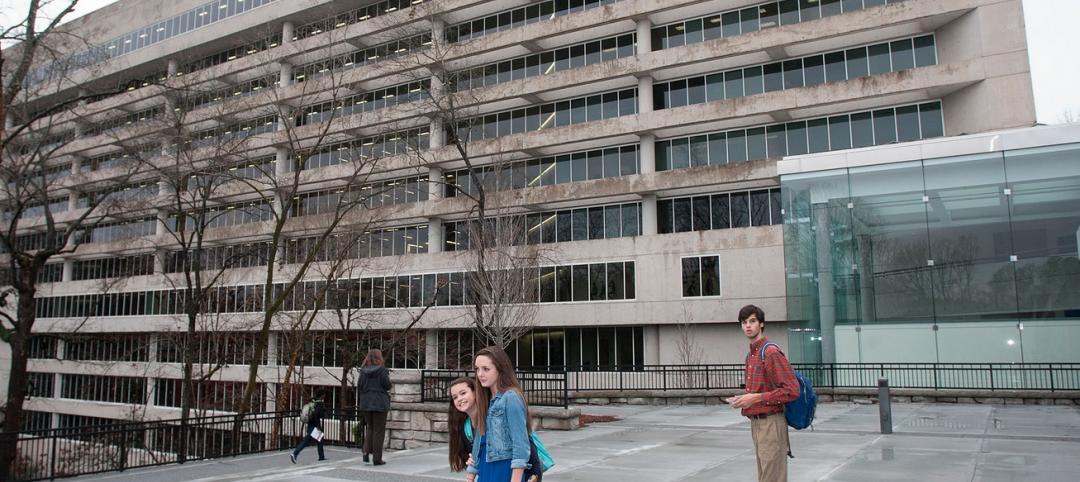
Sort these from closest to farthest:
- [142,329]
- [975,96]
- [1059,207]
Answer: [1059,207] → [975,96] → [142,329]

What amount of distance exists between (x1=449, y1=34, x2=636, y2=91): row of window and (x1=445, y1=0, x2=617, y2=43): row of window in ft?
5.95

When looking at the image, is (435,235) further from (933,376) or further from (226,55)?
(933,376)

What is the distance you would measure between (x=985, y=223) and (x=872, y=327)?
4.40 metres

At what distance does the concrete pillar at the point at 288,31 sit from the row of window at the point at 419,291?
52.2 ft

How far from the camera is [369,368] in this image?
40.3 ft

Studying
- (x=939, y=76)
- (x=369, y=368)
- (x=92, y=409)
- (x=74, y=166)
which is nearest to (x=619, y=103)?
(x=939, y=76)

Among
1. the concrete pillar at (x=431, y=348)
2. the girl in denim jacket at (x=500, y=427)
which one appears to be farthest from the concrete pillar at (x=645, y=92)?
the girl in denim jacket at (x=500, y=427)

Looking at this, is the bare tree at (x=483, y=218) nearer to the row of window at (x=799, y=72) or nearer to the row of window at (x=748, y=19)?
the row of window at (x=799, y=72)

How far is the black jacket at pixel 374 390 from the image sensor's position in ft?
39.8

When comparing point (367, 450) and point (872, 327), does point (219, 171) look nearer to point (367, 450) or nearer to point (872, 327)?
point (367, 450)

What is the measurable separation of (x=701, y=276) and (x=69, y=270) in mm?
51346

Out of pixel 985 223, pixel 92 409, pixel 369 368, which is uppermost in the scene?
pixel 985 223

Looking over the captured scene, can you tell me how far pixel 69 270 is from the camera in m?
59.0

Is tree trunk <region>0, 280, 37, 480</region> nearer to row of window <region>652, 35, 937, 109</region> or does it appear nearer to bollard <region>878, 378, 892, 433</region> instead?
bollard <region>878, 378, 892, 433</region>
